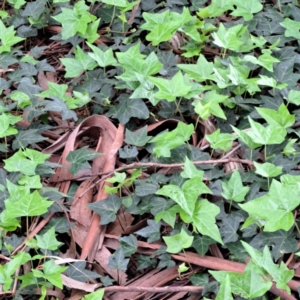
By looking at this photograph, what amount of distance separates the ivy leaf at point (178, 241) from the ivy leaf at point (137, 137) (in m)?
0.37

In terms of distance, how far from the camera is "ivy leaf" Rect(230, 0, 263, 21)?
79.4 inches

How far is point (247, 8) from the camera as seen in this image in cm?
203

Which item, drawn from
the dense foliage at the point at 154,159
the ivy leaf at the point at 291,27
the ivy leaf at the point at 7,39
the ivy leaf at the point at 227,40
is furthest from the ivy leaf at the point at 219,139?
the ivy leaf at the point at 7,39

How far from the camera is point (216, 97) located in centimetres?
164

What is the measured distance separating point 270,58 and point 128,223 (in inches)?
31.7

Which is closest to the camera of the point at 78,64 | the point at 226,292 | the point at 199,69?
the point at 226,292

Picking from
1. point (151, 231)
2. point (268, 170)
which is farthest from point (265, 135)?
point (151, 231)

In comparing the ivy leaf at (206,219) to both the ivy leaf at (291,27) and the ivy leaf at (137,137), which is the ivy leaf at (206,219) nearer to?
the ivy leaf at (137,137)

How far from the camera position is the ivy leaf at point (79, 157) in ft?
5.08

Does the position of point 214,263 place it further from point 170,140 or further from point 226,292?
point 170,140

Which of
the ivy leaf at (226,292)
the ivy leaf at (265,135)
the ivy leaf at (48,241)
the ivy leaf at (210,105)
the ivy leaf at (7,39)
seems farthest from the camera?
the ivy leaf at (7,39)

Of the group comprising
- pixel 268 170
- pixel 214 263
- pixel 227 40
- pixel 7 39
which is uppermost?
pixel 7 39

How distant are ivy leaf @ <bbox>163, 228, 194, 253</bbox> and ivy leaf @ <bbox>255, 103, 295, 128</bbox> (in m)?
0.48

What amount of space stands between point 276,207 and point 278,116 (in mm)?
418
